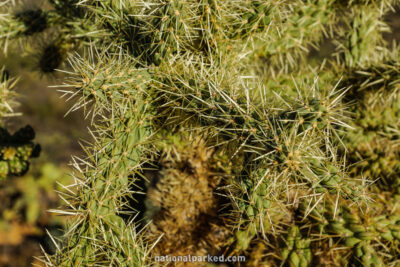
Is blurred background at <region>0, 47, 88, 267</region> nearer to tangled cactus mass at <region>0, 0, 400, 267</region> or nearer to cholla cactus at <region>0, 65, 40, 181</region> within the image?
cholla cactus at <region>0, 65, 40, 181</region>

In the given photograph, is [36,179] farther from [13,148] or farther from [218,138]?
[218,138]

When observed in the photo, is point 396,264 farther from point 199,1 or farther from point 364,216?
point 199,1

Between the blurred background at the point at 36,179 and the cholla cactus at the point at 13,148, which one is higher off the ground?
the cholla cactus at the point at 13,148

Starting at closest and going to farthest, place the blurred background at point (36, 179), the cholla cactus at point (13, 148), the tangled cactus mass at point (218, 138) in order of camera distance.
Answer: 1. the tangled cactus mass at point (218, 138)
2. the cholla cactus at point (13, 148)
3. the blurred background at point (36, 179)

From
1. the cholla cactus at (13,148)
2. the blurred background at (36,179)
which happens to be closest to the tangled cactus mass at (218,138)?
the cholla cactus at (13,148)

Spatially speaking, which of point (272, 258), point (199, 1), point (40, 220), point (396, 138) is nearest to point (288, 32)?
point (199, 1)

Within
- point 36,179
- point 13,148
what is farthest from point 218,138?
point 36,179

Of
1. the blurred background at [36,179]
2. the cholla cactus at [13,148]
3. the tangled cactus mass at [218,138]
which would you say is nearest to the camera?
the tangled cactus mass at [218,138]

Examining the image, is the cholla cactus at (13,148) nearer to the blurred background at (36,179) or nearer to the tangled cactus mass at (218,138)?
the tangled cactus mass at (218,138)

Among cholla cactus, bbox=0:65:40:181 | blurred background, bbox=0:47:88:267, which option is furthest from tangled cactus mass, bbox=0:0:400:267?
blurred background, bbox=0:47:88:267
